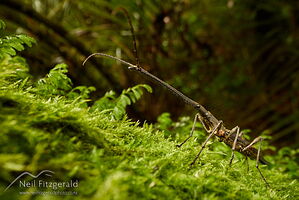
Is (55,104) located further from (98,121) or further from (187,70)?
(187,70)

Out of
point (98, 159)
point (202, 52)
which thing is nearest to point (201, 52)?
point (202, 52)

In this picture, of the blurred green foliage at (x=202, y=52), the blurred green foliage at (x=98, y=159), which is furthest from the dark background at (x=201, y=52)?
the blurred green foliage at (x=98, y=159)

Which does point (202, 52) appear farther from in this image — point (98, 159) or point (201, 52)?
point (98, 159)

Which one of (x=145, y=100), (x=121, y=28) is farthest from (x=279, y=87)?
(x=121, y=28)

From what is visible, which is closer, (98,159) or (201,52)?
(98,159)

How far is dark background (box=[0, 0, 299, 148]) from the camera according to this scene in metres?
5.97

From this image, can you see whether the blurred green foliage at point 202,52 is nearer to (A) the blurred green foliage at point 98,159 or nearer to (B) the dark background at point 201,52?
(B) the dark background at point 201,52

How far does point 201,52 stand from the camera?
741cm

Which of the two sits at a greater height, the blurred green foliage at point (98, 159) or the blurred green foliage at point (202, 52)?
the blurred green foliage at point (202, 52)

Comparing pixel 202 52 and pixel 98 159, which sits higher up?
pixel 202 52

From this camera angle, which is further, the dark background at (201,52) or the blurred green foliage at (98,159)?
the dark background at (201,52)

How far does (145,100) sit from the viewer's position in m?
6.28

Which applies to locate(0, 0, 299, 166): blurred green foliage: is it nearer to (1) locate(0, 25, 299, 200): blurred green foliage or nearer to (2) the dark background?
(2) the dark background

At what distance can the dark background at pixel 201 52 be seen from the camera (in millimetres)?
5973
